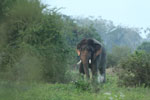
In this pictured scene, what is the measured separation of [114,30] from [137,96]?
82384 mm

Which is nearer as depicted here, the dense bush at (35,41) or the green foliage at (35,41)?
the dense bush at (35,41)

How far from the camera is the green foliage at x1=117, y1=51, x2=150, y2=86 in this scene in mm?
13930

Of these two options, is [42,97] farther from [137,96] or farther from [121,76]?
[121,76]

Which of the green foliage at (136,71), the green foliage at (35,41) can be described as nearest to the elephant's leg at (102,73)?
the green foliage at (35,41)

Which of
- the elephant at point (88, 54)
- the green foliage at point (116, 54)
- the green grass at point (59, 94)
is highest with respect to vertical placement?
the elephant at point (88, 54)

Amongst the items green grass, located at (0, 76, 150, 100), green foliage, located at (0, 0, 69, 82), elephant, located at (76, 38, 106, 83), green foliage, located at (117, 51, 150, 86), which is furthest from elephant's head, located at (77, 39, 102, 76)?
green grass, located at (0, 76, 150, 100)

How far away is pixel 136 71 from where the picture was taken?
46.0ft

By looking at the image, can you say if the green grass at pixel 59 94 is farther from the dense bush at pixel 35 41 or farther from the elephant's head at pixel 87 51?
the dense bush at pixel 35 41

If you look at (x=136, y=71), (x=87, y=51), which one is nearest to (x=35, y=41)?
(x=87, y=51)

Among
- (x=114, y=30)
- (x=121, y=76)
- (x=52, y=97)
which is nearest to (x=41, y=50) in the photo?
(x=121, y=76)

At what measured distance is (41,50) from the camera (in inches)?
662

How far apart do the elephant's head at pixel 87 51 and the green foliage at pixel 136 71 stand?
178 cm

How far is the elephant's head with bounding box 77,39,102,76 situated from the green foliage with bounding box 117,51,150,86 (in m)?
1.78

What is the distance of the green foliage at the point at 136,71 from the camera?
13.9 meters
